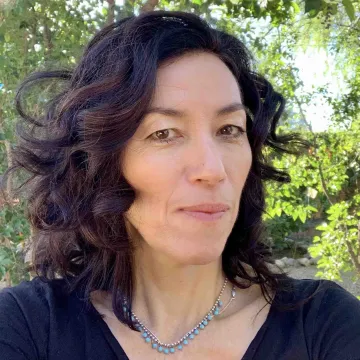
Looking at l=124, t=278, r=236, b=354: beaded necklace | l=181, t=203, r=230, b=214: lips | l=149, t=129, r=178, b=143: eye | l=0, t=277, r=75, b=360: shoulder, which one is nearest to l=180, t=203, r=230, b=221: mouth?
l=181, t=203, r=230, b=214: lips

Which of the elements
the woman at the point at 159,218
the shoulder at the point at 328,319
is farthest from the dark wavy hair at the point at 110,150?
the shoulder at the point at 328,319

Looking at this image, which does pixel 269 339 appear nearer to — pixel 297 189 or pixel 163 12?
pixel 163 12

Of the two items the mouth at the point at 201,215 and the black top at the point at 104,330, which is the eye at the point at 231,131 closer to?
the mouth at the point at 201,215

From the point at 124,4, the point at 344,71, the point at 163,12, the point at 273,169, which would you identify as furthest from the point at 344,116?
the point at 163,12

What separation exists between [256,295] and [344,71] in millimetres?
3485

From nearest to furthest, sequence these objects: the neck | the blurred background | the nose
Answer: the nose < the neck < the blurred background

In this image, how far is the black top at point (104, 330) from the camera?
139 cm

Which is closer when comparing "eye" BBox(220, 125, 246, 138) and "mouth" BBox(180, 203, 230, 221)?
"mouth" BBox(180, 203, 230, 221)

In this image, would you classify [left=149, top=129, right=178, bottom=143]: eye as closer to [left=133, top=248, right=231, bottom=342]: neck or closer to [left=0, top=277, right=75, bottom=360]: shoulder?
[left=133, top=248, right=231, bottom=342]: neck

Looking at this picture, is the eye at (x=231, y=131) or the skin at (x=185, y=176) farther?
the eye at (x=231, y=131)

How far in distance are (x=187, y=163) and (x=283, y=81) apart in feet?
9.61

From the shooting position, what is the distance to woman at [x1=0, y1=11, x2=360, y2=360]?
1.36 m

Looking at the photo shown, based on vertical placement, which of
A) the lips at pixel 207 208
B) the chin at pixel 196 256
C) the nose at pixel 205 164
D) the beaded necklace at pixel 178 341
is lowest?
the beaded necklace at pixel 178 341

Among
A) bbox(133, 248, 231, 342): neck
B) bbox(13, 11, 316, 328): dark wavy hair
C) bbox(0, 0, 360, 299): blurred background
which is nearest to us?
bbox(13, 11, 316, 328): dark wavy hair
